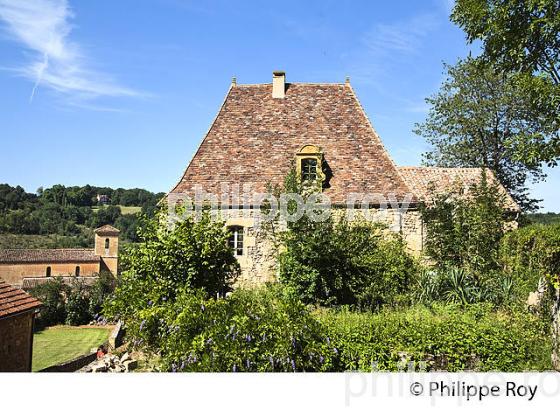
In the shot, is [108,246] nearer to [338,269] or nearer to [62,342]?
[62,342]

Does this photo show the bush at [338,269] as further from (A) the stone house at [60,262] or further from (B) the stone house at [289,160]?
(A) the stone house at [60,262]

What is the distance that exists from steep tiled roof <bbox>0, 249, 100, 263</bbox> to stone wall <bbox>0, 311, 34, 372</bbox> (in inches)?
842

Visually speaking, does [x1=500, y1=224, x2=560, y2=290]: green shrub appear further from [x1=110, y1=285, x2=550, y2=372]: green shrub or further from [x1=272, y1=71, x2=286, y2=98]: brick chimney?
[x1=272, y1=71, x2=286, y2=98]: brick chimney

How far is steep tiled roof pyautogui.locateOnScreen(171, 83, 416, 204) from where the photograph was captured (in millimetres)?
15145

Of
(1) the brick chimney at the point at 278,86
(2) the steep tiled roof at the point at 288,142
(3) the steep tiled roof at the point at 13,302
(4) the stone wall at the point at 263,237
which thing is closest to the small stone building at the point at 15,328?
(3) the steep tiled roof at the point at 13,302

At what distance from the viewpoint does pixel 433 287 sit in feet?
37.2

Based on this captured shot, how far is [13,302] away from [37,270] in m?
25.8

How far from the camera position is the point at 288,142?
16.1 meters

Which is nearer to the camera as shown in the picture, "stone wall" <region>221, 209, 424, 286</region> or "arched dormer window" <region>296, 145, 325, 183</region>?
"stone wall" <region>221, 209, 424, 286</region>

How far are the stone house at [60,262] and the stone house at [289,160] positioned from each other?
16.1 meters

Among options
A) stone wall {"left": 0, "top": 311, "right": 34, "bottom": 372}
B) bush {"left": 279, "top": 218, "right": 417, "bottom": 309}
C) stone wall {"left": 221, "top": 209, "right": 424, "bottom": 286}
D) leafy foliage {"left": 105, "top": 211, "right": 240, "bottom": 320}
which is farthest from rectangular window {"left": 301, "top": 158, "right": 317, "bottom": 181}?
stone wall {"left": 0, "top": 311, "right": 34, "bottom": 372}

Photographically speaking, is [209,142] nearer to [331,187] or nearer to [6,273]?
[331,187]

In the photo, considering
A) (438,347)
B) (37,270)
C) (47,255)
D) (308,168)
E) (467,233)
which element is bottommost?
(37,270)

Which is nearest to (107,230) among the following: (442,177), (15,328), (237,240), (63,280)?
(63,280)
